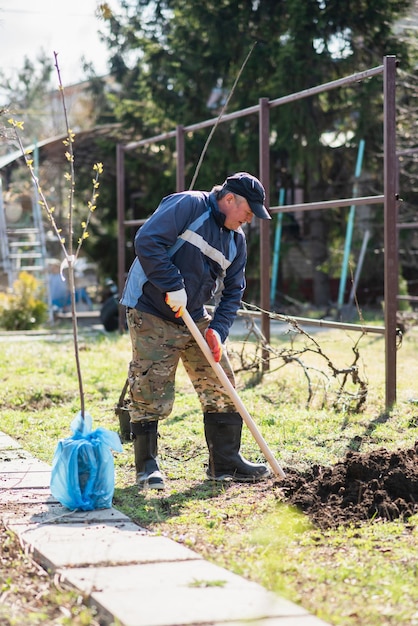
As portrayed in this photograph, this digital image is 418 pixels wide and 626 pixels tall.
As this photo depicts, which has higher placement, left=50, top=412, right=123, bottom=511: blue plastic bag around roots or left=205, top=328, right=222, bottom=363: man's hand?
left=205, top=328, right=222, bottom=363: man's hand

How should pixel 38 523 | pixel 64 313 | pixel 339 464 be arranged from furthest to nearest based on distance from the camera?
pixel 64 313 < pixel 339 464 < pixel 38 523

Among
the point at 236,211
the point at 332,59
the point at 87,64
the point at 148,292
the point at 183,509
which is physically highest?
the point at 87,64

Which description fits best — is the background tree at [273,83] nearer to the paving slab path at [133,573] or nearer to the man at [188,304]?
the man at [188,304]

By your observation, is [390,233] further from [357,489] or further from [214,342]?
[357,489]

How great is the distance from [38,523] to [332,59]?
44.5 feet

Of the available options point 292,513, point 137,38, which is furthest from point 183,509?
point 137,38

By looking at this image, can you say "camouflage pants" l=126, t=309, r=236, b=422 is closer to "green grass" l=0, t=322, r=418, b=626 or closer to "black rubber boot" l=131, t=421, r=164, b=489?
"black rubber boot" l=131, t=421, r=164, b=489

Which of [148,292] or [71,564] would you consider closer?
[71,564]

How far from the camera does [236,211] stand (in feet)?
15.0

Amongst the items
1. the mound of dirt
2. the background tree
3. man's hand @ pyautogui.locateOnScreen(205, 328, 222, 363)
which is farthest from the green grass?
the background tree

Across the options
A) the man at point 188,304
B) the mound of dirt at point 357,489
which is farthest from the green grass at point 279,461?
the man at point 188,304

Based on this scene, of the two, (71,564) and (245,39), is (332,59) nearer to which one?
(245,39)

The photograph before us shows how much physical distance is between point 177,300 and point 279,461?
1.28 meters

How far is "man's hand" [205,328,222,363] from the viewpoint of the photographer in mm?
4641
